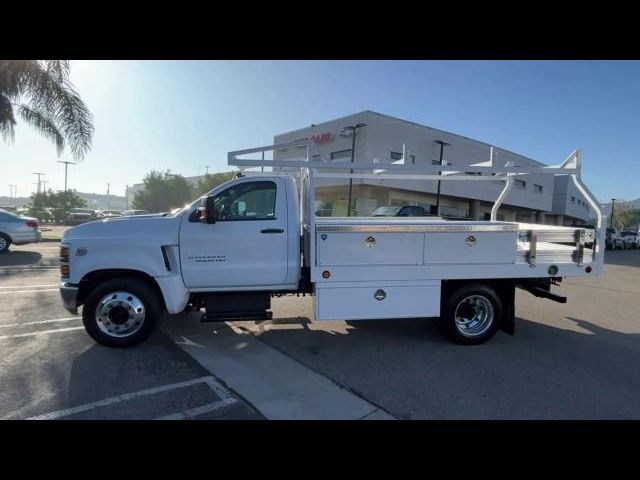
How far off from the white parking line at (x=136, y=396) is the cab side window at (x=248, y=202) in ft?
6.44

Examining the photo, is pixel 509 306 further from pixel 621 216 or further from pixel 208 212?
pixel 621 216

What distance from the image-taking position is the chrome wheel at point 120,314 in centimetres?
450

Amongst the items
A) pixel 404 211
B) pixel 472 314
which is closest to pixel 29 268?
pixel 472 314

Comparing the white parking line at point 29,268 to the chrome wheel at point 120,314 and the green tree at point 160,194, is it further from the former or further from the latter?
the green tree at point 160,194

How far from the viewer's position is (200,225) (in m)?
4.61

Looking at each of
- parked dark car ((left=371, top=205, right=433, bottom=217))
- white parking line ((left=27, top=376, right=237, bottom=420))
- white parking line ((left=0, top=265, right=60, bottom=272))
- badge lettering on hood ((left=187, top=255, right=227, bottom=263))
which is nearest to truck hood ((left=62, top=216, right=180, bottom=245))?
badge lettering on hood ((left=187, top=255, right=227, bottom=263))

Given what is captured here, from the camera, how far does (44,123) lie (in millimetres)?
14453

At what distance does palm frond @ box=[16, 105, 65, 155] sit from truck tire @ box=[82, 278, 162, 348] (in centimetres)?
1349

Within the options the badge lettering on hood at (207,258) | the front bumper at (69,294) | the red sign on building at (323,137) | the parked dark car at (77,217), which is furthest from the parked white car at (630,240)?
the parked dark car at (77,217)

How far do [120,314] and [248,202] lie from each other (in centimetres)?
215

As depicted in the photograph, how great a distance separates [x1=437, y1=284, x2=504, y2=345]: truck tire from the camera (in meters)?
4.86

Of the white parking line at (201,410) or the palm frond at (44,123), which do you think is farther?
the palm frond at (44,123)
